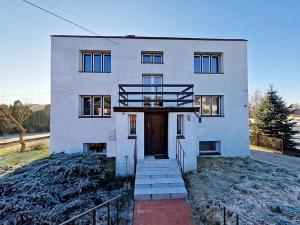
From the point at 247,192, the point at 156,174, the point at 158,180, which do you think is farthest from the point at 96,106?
the point at 247,192

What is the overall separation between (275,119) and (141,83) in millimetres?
13216

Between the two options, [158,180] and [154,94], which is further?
[154,94]

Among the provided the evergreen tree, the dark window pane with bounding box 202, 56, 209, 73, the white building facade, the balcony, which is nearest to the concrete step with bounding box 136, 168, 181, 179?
the balcony

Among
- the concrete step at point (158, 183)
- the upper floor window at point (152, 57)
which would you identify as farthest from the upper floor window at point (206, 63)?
the concrete step at point (158, 183)

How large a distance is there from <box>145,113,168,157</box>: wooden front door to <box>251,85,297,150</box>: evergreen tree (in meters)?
12.0

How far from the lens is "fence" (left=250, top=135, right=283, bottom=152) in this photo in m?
14.4

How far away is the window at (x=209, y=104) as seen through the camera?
1277 cm

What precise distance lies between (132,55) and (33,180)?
9.36 meters

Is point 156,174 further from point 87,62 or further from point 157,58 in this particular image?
point 87,62

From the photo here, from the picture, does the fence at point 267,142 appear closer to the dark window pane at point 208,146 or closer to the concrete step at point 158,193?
the dark window pane at point 208,146

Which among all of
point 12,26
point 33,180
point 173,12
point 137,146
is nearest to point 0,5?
point 12,26

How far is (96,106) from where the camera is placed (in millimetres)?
12336

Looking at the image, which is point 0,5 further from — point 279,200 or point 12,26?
point 279,200

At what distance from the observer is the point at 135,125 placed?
30.8 ft
